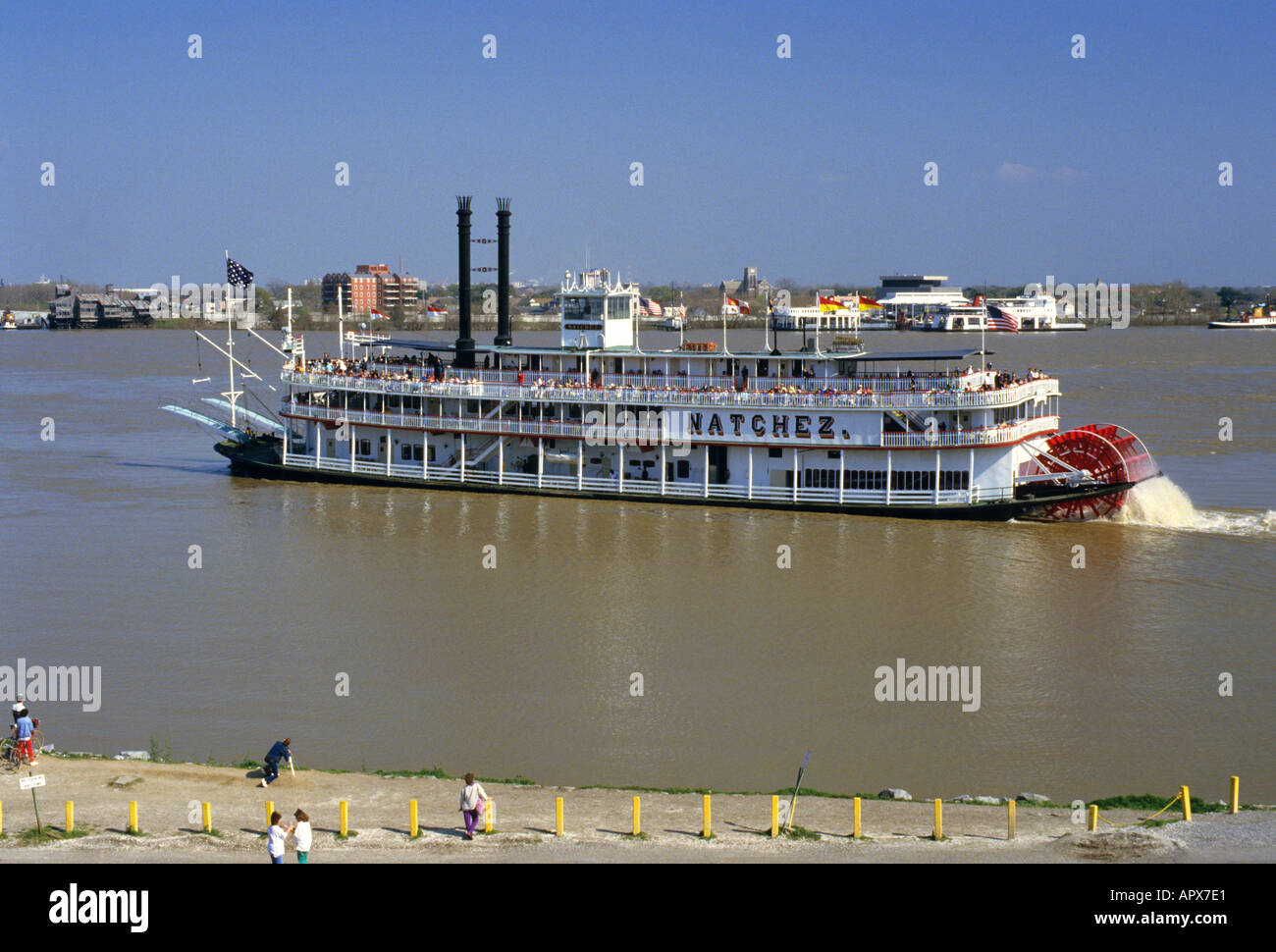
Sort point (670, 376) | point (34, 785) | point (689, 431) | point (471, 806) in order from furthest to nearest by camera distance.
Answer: point (670, 376) < point (689, 431) < point (34, 785) < point (471, 806)

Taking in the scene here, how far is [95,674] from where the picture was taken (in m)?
28.6

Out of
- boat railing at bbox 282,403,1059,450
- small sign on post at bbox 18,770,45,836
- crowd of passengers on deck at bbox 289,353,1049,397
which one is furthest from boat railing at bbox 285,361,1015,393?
small sign on post at bbox 18,770,45,836

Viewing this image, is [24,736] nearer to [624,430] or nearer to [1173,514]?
[624,430]

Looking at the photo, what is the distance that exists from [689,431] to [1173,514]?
1642cm

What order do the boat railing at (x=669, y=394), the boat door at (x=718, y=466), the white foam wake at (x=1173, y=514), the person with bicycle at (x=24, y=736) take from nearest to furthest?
the person with bicycle at (x=24, y=736) < the white foam wake at (x=1173, y=514) < the boat railing at (x=669, y=394) < the boat door at (x=718, y=466)

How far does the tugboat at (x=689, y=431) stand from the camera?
44.8 meters

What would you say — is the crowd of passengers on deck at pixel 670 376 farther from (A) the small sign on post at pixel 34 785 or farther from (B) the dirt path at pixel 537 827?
(A) the small sign on post at pixel 34 785

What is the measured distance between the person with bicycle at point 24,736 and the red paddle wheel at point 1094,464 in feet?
106

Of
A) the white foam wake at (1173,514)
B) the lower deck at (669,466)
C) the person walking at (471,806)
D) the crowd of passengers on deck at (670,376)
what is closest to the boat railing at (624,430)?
the lower deck at (669,466)

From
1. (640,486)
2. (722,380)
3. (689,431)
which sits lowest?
(640,486)

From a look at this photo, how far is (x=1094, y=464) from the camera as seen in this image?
1762 inches

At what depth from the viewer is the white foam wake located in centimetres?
4272

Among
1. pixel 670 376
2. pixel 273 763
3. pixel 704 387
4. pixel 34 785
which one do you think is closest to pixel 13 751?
pixel 34 785
